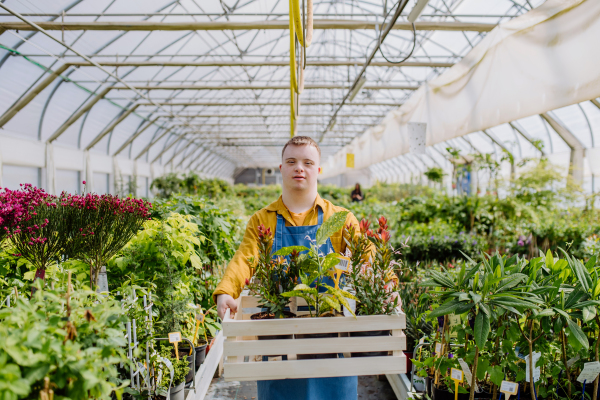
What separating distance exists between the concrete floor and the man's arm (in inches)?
61.2

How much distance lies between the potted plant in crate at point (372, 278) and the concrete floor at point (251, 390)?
1502 millimetres

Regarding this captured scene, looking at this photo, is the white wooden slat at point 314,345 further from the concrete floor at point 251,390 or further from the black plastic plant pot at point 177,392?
the concrete floor at point 251,390

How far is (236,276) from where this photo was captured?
51.1 inches

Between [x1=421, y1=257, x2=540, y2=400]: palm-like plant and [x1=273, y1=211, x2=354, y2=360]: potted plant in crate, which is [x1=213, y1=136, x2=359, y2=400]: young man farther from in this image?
[x1=421, y1=257, x2=540, y2=400]: palm-like plant

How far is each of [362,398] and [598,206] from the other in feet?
19.1

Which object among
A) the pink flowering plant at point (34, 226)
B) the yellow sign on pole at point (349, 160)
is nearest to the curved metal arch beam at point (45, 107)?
the yellow sign on pole at point (349, 160)

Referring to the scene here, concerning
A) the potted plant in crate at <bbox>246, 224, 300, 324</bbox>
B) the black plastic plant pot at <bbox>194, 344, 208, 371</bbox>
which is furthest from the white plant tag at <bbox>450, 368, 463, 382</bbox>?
the black plastic plant pot at <bbox>194, 344, 208, 371</bbox>

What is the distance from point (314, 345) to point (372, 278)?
285 millimetres

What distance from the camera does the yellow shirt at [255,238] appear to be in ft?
4.23

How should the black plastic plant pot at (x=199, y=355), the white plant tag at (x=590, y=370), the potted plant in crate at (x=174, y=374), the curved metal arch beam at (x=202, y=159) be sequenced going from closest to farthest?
1. the white plant tag at (x=590, y=370)
2. the potted plant in crate at (x=174, y=374)
3. the black plastic plant pot at (x=199, y=355)
4. the curved metal arch beam at (x=202, y=159)

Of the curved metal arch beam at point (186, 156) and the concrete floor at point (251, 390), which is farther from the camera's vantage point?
the curved metal arch beam at point (186, 156)

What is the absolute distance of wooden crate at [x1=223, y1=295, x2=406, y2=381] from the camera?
0.97 m

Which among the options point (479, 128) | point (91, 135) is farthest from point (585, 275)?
point (91, 135)

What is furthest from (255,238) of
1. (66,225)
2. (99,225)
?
(66,225)
